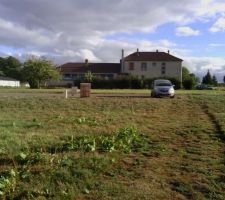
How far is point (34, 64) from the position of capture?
7044cm

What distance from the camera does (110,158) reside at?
1024 centimetres

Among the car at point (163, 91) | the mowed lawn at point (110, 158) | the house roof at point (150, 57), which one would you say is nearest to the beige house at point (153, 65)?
the house roof at point (150, 57)

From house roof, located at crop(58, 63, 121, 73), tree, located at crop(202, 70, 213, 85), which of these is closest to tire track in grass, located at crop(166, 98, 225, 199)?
house roof, located at crop(58, 63, 121, 73)

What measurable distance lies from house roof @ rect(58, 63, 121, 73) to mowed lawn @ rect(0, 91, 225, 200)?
259 feet

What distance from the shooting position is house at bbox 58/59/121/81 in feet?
313

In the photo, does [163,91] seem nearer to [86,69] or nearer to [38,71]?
[38,71]

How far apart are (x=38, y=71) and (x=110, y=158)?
6116 cm

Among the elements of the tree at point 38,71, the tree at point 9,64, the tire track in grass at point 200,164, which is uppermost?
the tree at point 9,64

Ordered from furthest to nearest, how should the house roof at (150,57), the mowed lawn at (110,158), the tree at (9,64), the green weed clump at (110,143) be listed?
the tree at (9,64), the house roof at (150,57), the green weed clump at (110,143), the mowed lawn at (110,158)

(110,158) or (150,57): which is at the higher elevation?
(150,57)

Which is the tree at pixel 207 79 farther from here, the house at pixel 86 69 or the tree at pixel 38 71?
the tree at pixel 38 71

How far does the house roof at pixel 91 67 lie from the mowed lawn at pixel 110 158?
7884 centimetres

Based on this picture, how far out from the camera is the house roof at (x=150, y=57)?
9244cm

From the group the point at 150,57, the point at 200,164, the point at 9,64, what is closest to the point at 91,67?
the point at 150,57
